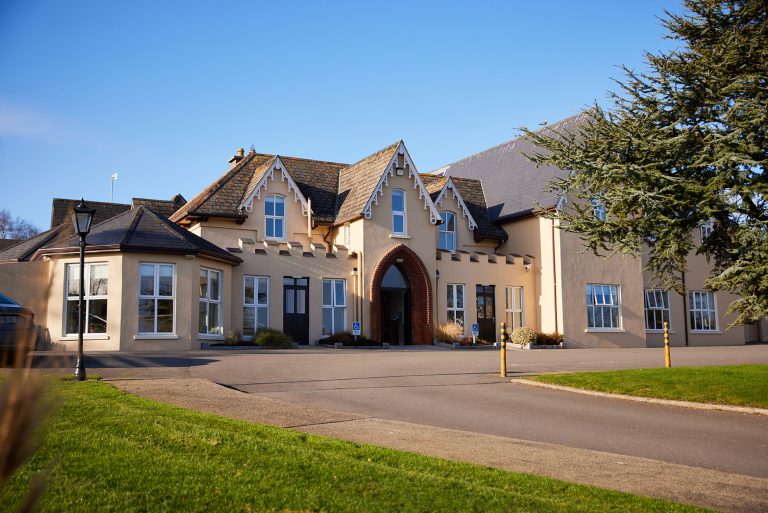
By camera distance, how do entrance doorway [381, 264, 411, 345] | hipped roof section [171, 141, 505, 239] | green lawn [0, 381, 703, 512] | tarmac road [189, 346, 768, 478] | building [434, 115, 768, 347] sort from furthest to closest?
building [434, 115, 768, 347] < entrance doorway [381, 264, 411, 345] < hipped roof section [171, 141, 505, 239] < tarmac road [189, 346, 768, 478] < green lawn [0, 381, 703, 512]

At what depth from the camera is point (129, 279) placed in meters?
23.0

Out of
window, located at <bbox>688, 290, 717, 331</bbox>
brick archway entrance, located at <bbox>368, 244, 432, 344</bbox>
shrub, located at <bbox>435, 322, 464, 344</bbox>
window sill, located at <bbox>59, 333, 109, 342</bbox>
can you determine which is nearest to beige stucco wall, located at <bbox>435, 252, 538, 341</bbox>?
shrub, located at <bbox>435, 322, 464, 344</bbox>

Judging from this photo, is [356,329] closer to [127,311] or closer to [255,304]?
[255,304]

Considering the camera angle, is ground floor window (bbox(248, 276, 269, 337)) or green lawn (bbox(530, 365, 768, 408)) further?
ground floor window (bbox(248, 276, 269, 337))

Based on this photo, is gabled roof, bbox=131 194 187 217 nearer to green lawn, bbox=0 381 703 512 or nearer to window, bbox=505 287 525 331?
window, bbox=505 287 525 331

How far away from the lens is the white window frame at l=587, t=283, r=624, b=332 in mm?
32688

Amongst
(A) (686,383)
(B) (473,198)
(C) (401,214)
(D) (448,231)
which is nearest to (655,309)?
(B) (473,198)

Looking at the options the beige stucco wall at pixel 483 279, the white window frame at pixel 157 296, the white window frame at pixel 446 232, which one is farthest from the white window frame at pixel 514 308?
the white window frame at pixel 157 296

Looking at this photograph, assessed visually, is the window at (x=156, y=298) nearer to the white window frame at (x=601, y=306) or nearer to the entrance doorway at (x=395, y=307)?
the entrance doorway at (x=395, y=307)

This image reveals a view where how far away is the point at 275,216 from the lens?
30.5 metres

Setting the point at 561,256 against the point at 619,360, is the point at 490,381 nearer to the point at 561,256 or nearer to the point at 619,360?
the point at 619,360

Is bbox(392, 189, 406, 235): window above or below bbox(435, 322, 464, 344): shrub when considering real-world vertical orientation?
above

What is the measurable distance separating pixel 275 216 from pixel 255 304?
4574 mm

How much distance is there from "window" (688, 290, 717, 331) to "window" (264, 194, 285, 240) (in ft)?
72.3
